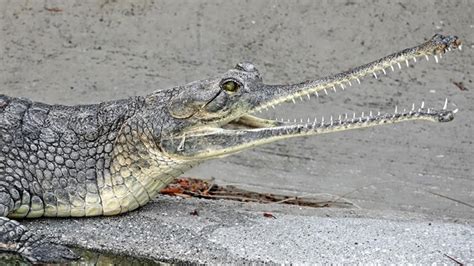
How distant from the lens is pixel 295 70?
25.9 ft

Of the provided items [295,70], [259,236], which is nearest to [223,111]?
[259,236]

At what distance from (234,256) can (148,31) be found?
4641 mm

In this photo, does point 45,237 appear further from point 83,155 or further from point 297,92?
point 297,92

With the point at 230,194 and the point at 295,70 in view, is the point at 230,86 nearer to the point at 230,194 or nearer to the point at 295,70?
the point at 230,194

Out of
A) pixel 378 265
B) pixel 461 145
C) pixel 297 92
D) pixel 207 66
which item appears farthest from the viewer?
pixel 207 66

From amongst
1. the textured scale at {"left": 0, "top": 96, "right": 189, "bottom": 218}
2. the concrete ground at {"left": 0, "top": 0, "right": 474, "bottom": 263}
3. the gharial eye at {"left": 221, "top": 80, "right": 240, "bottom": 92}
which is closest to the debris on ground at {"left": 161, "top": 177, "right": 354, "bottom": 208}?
the concrete ground at {"left": 0, "top": 0, "right": 474, "bottom": 263}

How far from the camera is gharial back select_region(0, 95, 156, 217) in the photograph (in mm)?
4445

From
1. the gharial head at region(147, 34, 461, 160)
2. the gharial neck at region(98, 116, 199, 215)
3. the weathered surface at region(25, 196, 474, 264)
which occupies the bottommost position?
the weathered surface at region(25, 196, 474, 264)

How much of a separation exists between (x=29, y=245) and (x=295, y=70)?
417 cm

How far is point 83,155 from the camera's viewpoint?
456 cm

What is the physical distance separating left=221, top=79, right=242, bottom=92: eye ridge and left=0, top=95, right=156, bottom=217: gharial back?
45 cm

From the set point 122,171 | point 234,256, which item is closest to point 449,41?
point 234,256

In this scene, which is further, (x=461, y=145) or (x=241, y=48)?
(x=241, y=48)

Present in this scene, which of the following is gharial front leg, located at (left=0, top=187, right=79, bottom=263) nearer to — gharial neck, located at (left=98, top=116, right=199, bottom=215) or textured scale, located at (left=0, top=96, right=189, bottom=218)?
textured scale, located at (left=0, top=96, right=189, bottom=218)
